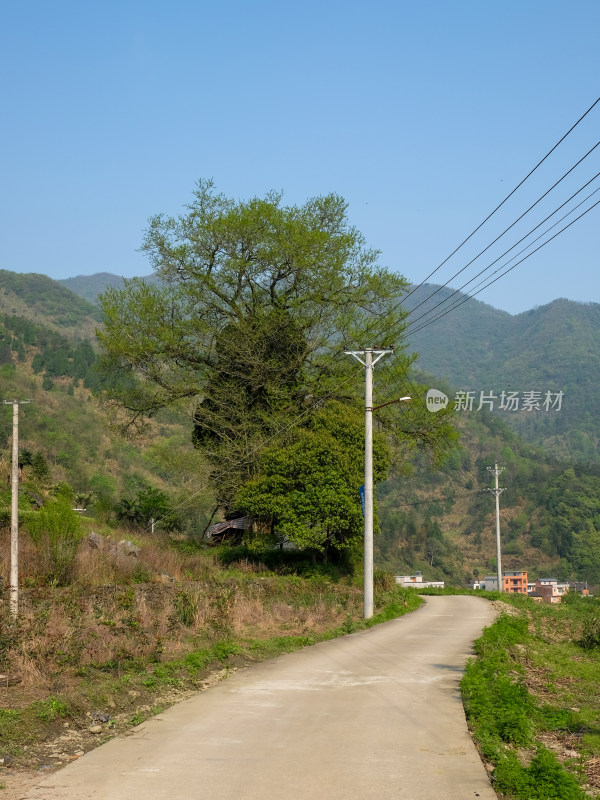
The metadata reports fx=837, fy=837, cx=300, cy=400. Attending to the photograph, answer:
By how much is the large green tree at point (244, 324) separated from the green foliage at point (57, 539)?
1546 centimetres

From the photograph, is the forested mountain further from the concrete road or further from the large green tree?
the concrete road

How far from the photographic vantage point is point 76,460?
271 ft

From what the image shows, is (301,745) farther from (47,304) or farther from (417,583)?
(47,304)

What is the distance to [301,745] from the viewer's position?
27.6 feet

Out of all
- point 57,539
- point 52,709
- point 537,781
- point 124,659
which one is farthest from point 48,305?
point 537,781

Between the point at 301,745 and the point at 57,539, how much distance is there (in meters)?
13.5

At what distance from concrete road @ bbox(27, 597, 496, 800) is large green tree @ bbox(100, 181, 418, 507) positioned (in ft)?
80.2

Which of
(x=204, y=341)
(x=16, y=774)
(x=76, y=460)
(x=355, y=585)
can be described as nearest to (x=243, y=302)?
(x=204, y=341)

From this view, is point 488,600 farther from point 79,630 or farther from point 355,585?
point 79,630

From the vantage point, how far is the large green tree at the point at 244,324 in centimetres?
3728

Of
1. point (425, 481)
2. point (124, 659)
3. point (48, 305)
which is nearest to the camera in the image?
point (124, 659)

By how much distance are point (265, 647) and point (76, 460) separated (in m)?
70.2

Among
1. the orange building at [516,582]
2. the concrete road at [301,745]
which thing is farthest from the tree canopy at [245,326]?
the orange building at [516,582]

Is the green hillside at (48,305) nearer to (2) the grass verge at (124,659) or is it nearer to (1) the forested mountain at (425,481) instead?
(1) the forested mountain at (425,481)
